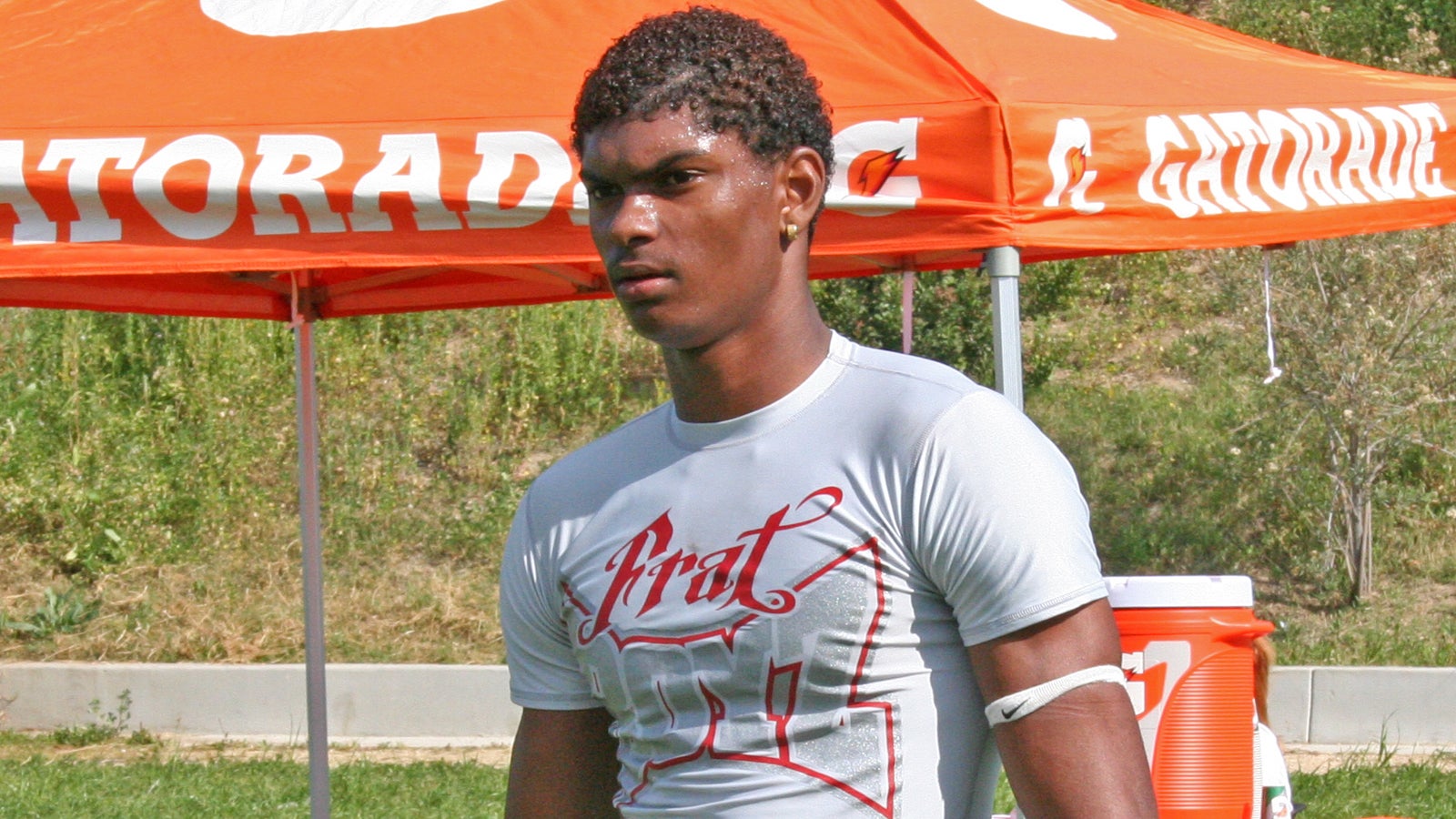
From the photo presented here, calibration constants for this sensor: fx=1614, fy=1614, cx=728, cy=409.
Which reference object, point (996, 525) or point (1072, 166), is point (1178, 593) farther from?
point (996, 525)

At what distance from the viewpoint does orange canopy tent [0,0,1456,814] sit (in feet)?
9.63

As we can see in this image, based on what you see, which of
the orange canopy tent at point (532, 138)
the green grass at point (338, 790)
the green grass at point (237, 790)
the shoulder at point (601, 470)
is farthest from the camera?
the green grass at point (237, 790)

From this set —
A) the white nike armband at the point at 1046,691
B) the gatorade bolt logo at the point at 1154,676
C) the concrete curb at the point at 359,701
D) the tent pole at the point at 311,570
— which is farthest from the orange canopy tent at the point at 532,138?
the concrete curb at the point at 359,701

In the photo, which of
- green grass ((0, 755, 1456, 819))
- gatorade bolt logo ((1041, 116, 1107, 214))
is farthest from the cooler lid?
green grass ((0, 755, 1456, 819))

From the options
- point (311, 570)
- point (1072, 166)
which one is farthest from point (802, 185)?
point (311, 570)

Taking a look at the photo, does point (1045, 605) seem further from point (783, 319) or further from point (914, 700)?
point (783, 319)

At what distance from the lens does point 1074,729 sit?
143cm

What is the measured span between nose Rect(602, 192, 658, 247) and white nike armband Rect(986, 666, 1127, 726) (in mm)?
566

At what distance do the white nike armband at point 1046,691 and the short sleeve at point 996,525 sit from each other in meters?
0.06

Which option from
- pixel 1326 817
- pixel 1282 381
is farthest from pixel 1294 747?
pixel 1282 381

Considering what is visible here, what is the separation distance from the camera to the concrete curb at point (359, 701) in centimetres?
727

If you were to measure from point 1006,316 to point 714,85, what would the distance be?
1610 mm

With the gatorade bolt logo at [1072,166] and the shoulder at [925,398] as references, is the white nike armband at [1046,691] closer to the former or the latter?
the shoulder at [925,398]

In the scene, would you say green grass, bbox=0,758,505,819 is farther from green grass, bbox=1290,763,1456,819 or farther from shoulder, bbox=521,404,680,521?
shoulder, bbox=521,404,680,521
